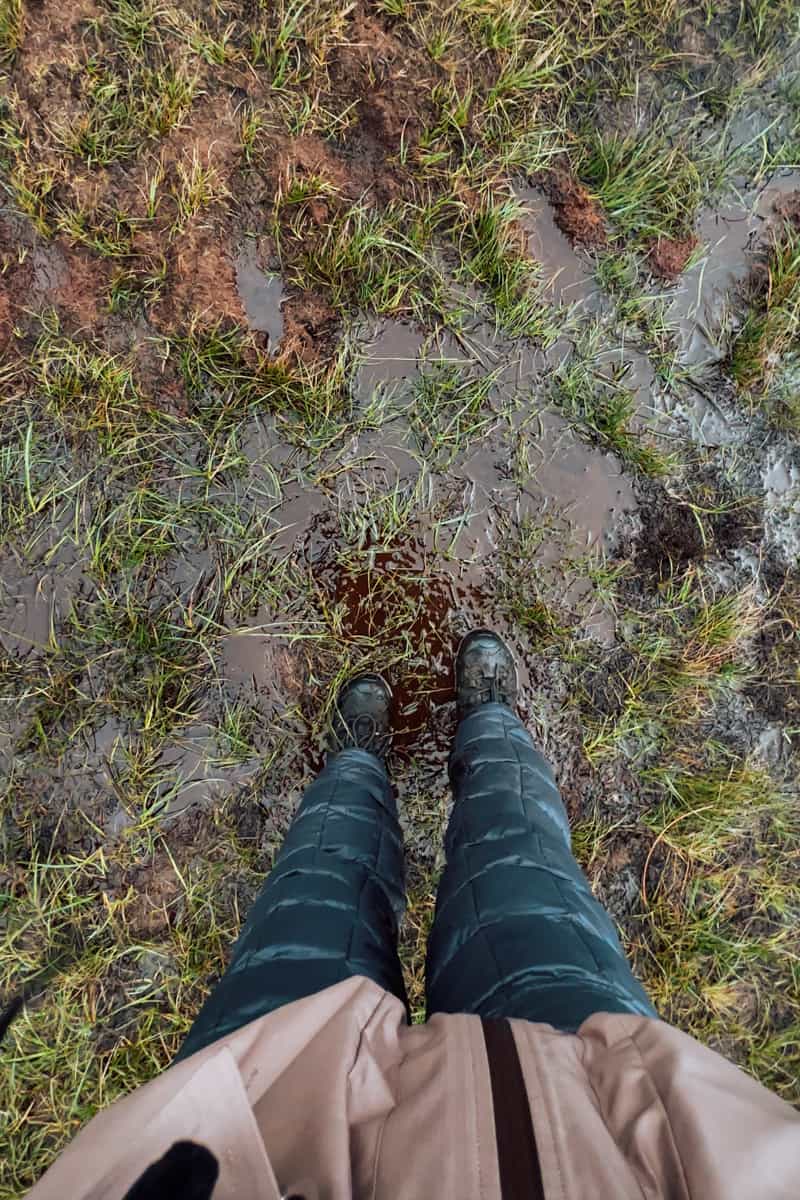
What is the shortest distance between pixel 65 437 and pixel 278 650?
31.4 inches

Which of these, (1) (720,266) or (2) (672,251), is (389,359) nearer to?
(2) (672,251)

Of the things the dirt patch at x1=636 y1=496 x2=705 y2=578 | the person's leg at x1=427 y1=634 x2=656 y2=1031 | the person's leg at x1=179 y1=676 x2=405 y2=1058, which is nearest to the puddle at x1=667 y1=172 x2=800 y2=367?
the dirt patch at x1=636 y1=496 x2=705 y2=578

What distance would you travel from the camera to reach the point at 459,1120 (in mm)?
723

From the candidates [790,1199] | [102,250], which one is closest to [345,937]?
[790,1199]

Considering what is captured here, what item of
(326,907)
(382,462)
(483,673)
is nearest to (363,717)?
(483,673)

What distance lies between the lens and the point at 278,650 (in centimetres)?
179

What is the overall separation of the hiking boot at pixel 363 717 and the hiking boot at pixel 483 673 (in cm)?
21

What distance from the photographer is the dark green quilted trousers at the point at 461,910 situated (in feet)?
3.45

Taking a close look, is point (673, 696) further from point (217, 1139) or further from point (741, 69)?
point (741, 69)

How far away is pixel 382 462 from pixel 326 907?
43.6 inches

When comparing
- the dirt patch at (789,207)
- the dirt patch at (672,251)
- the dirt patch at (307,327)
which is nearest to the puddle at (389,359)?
the dirt patch at (307,327)

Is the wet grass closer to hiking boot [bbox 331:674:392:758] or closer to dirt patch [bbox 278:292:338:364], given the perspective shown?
dirt patch [bbox 278:292:338:364]

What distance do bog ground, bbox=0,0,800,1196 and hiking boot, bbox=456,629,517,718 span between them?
2.3 inches

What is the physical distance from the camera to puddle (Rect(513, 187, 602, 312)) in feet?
5.82
